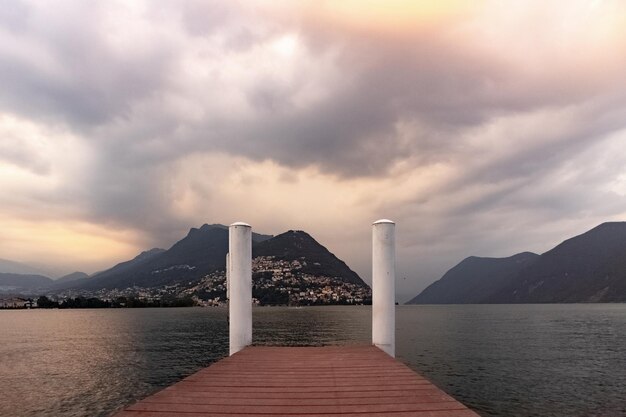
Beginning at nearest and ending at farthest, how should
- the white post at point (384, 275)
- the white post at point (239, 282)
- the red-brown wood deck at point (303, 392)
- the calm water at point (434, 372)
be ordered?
the red-brown wood deck at point (303, 392) < the white post at point (384, 275) < the white post at point (239, 282) < the calm water at point (434, 372)

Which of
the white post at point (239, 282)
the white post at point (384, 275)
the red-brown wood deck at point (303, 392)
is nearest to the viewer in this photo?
the red-brown wood deck at point (303, 392)

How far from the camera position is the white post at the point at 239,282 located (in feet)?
40.5

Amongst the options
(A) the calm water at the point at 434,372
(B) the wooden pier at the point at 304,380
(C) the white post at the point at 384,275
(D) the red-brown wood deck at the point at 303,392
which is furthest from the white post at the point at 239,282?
(A) the calm water at the point at 434,372

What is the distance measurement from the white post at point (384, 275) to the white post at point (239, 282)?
3.57m

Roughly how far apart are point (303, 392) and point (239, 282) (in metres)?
5.78

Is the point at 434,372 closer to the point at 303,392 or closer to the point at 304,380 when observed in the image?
the point at 304,380

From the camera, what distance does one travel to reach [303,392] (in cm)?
704

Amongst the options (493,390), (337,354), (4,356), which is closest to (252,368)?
(337,354)

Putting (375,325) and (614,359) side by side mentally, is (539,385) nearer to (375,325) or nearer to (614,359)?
(614,359)

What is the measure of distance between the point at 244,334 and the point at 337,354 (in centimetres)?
311

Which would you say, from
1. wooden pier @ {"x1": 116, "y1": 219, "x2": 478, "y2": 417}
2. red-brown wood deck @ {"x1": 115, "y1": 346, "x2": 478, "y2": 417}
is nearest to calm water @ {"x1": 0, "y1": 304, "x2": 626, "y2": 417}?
wooden pier @ {"x1": 116, "y1": 219, "x2": 478, "y2": 417}

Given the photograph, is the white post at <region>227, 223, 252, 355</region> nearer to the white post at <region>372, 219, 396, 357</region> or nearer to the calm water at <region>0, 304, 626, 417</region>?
the white post at <region>372, 219, 396, 357</region>

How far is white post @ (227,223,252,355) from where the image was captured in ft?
40.5

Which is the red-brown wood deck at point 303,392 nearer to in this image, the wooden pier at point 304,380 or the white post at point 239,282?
the wooden pier at point 304,380
